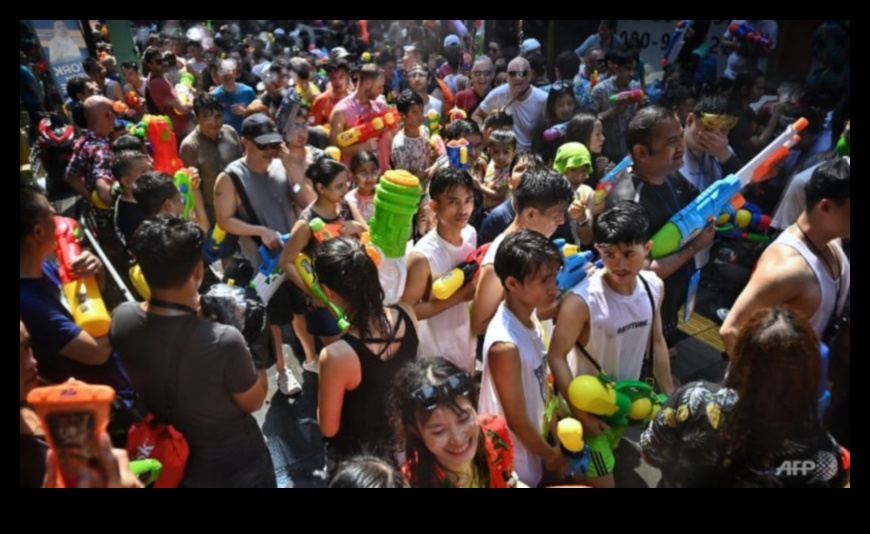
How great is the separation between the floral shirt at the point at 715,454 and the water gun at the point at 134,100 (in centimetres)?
832

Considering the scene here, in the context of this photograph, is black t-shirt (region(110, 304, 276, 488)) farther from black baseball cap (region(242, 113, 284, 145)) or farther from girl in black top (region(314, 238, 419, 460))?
black baseball cap (region(242, 113, 284, 145))

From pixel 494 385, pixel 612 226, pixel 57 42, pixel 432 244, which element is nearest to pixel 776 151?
pixel 612 226

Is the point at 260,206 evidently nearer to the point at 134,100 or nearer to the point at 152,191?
the point at 152,191

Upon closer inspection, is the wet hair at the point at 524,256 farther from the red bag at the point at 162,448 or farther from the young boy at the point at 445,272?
the red bag at the point at 162,448

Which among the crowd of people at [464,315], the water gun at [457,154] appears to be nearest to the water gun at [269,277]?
the crowd of people at [464,315]

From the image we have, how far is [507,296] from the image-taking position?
96.3 inches

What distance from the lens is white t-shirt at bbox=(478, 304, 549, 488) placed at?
2303 millimetres

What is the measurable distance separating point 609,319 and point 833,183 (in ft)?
3.70

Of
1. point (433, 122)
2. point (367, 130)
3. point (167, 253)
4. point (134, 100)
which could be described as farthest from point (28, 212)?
point (134, 100)

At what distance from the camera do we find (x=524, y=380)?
2.32 m

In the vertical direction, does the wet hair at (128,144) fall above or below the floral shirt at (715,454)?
above

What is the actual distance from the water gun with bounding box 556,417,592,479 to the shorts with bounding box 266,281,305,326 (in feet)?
6.61

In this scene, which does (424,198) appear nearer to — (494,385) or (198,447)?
(494,385)

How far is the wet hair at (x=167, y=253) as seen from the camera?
83.5 inches
